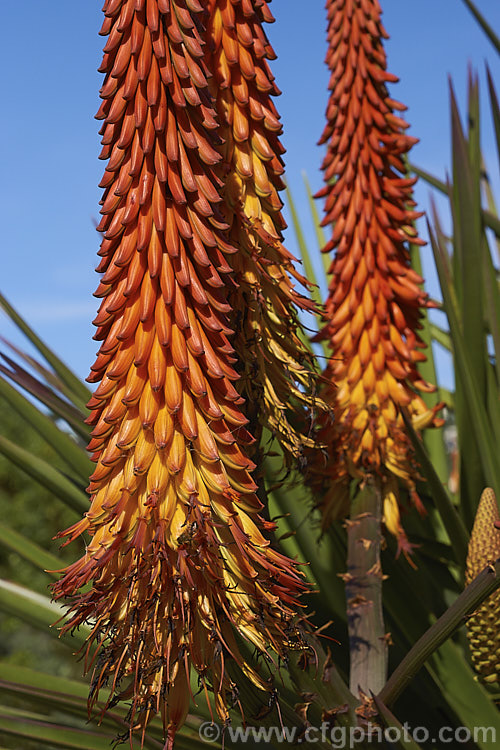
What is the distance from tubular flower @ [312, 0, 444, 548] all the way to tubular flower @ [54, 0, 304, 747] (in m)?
0.73

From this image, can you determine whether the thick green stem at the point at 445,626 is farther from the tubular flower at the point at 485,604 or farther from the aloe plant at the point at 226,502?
the tubular flower at the point at 485,604

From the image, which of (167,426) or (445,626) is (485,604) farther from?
(167,426)

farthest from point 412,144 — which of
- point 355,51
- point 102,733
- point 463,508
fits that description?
point 102,733

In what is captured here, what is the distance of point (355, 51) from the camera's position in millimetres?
1812

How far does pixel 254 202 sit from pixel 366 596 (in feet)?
2.64

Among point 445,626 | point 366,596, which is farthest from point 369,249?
point 445,626

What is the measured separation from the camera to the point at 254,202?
4.01 feet

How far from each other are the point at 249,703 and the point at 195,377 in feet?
1.46

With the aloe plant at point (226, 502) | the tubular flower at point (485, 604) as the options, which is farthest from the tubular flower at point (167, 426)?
the tubular flower at point (485, 604)

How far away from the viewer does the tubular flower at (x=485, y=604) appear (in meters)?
1.36

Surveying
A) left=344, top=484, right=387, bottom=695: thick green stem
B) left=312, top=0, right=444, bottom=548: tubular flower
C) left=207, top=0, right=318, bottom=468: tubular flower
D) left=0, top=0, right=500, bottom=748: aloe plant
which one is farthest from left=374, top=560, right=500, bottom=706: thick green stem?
left=312, top=0, right=444, bottom=548: tubular flower

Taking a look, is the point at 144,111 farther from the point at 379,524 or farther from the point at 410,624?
the point at 410,624

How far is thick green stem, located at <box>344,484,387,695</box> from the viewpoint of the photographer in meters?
1.49

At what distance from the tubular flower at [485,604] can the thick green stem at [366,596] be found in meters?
0.18
